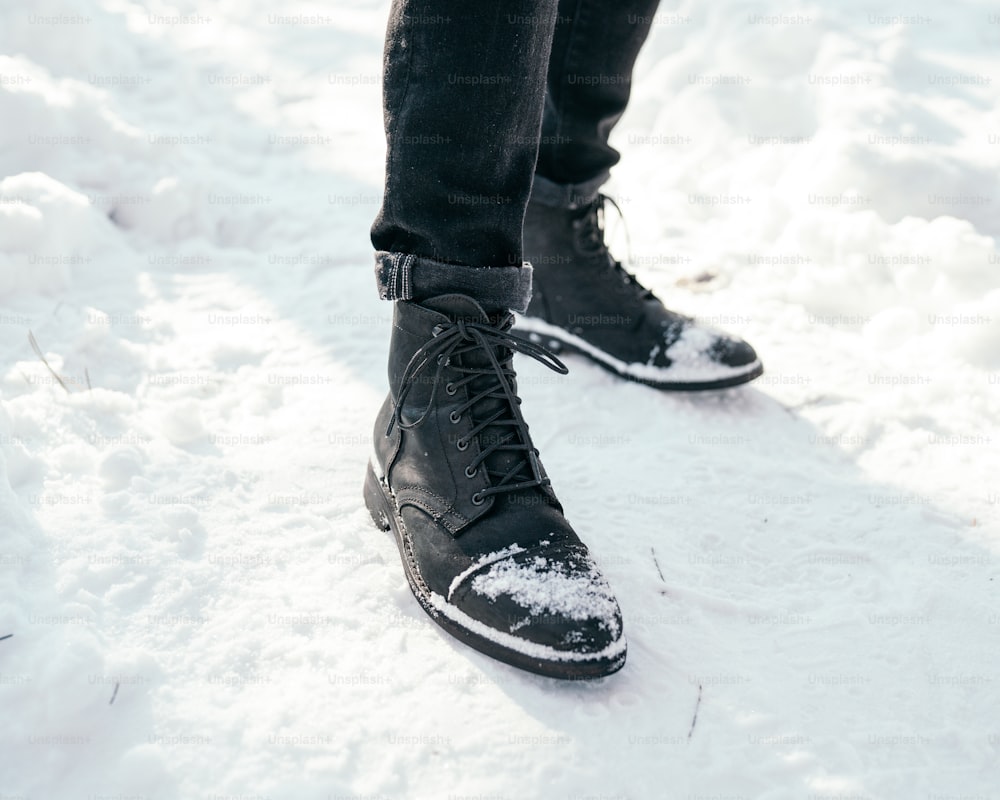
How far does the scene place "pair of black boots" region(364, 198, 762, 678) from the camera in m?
1.10

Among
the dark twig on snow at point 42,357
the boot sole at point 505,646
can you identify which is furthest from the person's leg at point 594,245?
the dark twig on snow at point 42,357

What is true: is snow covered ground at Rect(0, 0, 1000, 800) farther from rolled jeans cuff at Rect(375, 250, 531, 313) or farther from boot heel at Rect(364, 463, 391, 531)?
rolled jeans cuff at Rect(375, 250, 531, 313)

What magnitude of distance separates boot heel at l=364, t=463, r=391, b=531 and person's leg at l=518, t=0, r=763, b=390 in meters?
0.71

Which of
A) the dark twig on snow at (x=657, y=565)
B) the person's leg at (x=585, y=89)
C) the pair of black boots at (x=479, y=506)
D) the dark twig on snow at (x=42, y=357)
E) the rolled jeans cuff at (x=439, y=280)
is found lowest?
the dark twig on snow at (x=42, y=357)

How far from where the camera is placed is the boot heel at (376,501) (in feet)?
4.46

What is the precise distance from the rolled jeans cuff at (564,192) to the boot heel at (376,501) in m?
0.80

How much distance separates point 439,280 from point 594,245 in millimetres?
773

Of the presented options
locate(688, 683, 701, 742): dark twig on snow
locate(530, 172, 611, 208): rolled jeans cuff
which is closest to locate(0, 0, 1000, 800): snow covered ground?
locate(688, 683, 701, 742): dark twig on snow

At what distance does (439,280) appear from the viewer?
1238mm

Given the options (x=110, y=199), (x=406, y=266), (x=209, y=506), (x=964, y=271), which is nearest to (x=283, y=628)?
(x=209, y=506)

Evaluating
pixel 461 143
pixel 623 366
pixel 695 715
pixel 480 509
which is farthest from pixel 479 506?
pixel 623 366

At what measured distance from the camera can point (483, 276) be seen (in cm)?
125

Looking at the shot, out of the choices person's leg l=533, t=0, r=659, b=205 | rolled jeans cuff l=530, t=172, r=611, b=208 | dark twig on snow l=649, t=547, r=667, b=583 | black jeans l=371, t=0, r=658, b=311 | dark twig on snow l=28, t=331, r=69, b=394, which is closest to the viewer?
black jeans l=371, t=0, r=658, b=311

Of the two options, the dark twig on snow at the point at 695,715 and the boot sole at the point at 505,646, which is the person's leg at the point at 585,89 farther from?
the dark twig on snow at the point at 695,715
